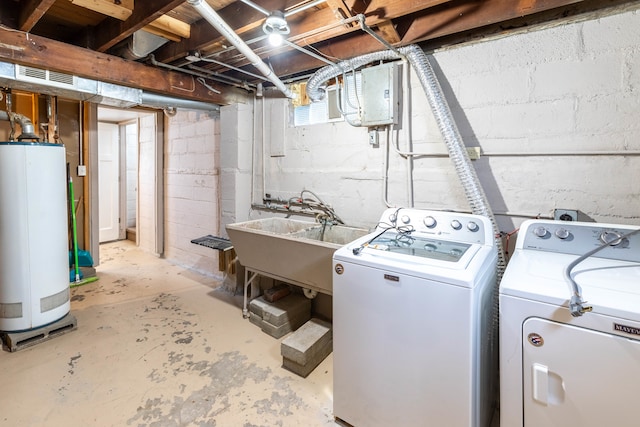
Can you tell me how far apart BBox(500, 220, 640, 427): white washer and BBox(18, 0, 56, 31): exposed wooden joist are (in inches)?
105

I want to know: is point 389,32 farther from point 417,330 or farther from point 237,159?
point 237,159

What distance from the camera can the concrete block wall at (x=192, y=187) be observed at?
3.96 metres

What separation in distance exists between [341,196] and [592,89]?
1.75 m

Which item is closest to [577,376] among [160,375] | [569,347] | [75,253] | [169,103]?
[569,347]

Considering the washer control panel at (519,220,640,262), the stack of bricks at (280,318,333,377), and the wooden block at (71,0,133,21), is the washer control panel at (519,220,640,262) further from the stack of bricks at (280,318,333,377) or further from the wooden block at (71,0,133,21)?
the wooden block at (71,0,133,21)

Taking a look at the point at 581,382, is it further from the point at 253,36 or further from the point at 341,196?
the point at 253,36

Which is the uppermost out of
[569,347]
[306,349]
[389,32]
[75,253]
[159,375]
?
[389,32]

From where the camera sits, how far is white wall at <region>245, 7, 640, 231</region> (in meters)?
1.71

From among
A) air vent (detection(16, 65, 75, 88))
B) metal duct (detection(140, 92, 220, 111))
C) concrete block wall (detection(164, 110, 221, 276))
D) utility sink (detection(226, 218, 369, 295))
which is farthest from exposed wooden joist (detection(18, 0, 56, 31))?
concrete block wall (detection(164, 110, 221, 276))

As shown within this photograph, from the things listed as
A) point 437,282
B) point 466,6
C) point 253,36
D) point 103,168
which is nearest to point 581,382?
point 437,282

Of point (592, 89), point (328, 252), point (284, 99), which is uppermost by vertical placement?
point (284, 99)

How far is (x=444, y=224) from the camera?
1.92m

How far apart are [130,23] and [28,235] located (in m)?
1.74

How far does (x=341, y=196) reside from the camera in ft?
9.22
